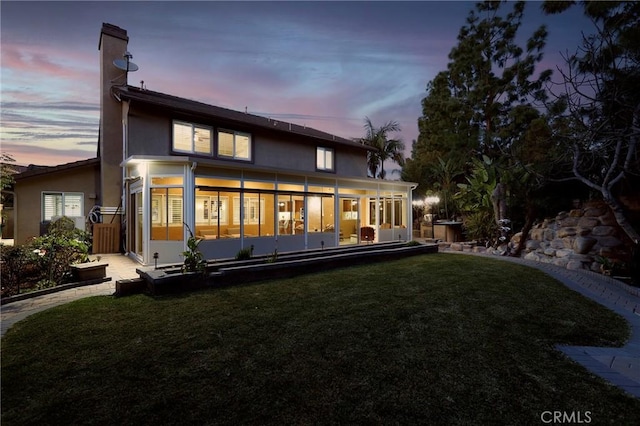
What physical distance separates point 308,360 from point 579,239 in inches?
472

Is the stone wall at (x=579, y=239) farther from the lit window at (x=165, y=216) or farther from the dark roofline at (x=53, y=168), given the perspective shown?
the dark roofline at (x=53, y=168)

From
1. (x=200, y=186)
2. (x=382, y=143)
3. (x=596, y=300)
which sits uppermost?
(x=382, y=143)

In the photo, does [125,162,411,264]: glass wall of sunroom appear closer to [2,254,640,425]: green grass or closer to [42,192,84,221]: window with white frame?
[42,192,84,221]: window with white frame

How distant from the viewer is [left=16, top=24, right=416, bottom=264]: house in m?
9.91

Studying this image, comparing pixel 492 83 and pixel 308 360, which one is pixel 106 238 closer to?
pixel 308 360

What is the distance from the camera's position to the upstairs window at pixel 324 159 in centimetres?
1705

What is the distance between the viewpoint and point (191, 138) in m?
12.6

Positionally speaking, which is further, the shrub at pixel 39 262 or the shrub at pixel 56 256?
the shrub at pixel 56 256

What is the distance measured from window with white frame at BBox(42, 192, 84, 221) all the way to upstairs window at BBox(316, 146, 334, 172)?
11.2 m

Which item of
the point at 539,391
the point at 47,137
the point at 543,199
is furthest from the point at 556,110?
the point at 47,137

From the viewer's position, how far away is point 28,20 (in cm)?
881

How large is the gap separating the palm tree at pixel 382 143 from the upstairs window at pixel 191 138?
1733 centimetres

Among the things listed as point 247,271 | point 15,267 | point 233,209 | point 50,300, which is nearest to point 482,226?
point 233,209

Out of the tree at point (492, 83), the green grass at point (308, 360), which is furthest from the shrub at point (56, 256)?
the tree at point (492, 83)
